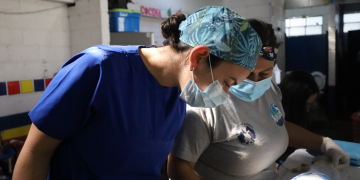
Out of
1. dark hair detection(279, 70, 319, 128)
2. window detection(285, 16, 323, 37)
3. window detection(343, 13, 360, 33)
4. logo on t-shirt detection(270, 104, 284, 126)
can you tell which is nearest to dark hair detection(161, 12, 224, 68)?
logo on t-shirt detection(270, 104, 284, 126)

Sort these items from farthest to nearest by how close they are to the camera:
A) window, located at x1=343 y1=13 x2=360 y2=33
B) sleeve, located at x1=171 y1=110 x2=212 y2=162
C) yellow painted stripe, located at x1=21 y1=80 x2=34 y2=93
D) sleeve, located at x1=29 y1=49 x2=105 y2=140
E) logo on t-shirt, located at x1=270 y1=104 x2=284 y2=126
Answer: window, located at x1=343 y1=13 x2=360 y2=33
yellow painted stripe, located at x1=21 y1=80 x2=34 y2=93
logo on t-shirt, located at x1=270 y1=104 x2=284 y2=126
sleeve, located at x1=171 y1=110 x2=212 y2=162
sleeve, located at x1=29 y1=49 x2=105 y2=140

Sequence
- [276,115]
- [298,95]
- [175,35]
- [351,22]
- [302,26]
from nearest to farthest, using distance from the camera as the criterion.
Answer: [175,35], [276,115], [298,95], [351,22], [302,26]

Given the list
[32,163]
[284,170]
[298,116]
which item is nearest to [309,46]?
[298,116]

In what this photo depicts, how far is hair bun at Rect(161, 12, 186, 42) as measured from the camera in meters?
0.99

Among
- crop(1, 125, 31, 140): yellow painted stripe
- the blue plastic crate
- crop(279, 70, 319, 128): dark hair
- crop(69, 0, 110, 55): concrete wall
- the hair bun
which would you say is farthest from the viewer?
the blue plastic crate

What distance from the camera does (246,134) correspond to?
1.24 metres

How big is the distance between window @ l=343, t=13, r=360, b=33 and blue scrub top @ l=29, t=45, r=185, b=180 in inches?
216

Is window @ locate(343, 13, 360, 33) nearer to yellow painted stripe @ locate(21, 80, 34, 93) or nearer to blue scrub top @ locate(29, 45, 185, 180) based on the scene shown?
yellow painted stripe @ locate(21, 80, 34, 93)

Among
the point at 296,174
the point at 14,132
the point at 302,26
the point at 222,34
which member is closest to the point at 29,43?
the point at 14,132

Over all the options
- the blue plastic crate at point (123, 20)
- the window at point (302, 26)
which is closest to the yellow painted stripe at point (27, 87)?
the blue plastic crate at point (123, 20)

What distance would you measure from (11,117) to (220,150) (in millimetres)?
2582

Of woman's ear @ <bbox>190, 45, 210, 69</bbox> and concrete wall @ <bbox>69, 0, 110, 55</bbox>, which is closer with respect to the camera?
woman's ear @ <bbox>190, 45, 210, 69</bbox>

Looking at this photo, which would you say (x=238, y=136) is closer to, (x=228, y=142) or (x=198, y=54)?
(x=228, y=142)

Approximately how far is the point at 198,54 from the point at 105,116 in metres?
0.37
